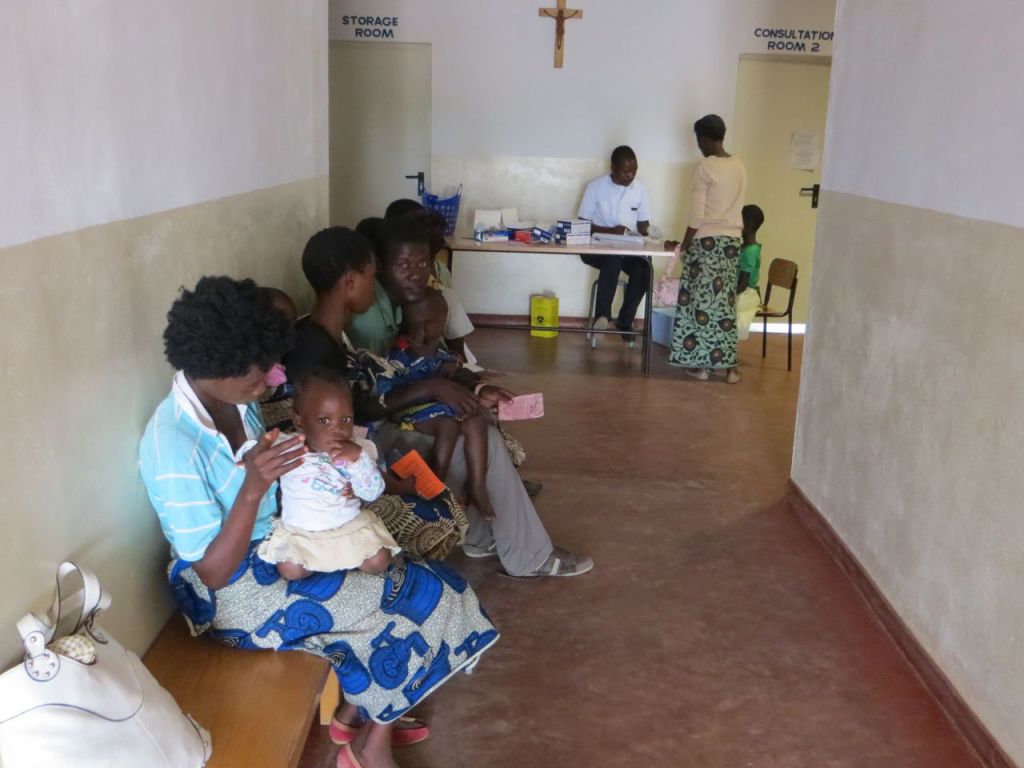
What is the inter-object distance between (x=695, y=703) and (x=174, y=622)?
1437 mm

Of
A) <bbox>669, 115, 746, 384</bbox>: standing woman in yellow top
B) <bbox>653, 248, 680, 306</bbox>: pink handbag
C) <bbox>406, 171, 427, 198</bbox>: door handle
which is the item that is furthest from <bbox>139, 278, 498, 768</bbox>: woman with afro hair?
<bbox>406, 171, 427, 198</bbox>: door handle

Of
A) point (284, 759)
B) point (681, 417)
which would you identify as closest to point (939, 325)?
point (284, 759)

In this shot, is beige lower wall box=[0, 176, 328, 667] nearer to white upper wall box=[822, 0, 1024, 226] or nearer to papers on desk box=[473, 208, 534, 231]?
white upper wall box=[822, 0, 1024, 226]

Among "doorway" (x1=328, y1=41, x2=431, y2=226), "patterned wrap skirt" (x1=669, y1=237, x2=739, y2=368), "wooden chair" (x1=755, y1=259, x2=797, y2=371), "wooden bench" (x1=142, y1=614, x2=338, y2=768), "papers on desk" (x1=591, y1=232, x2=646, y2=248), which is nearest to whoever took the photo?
"wooden bench" (x1=142, y1=614, x2=338, y2=768)

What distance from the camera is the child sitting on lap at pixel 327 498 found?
206cm

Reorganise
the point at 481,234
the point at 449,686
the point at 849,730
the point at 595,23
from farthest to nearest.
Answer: the point at 595,23 < the point at 481,234 < the point at 449,686 < the point at 849,730

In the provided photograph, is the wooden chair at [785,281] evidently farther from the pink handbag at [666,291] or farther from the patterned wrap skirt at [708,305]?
the pink handbag at [666,291]

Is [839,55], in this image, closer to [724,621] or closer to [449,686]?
[724,621]

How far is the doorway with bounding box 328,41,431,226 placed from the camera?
7395 mm

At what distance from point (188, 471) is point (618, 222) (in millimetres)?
5622

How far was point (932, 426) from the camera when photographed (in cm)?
269

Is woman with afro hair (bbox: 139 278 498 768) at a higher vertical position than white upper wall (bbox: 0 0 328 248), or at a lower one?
lower

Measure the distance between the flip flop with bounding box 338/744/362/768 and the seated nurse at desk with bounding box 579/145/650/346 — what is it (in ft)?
16.3

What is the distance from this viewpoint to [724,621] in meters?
3.06
